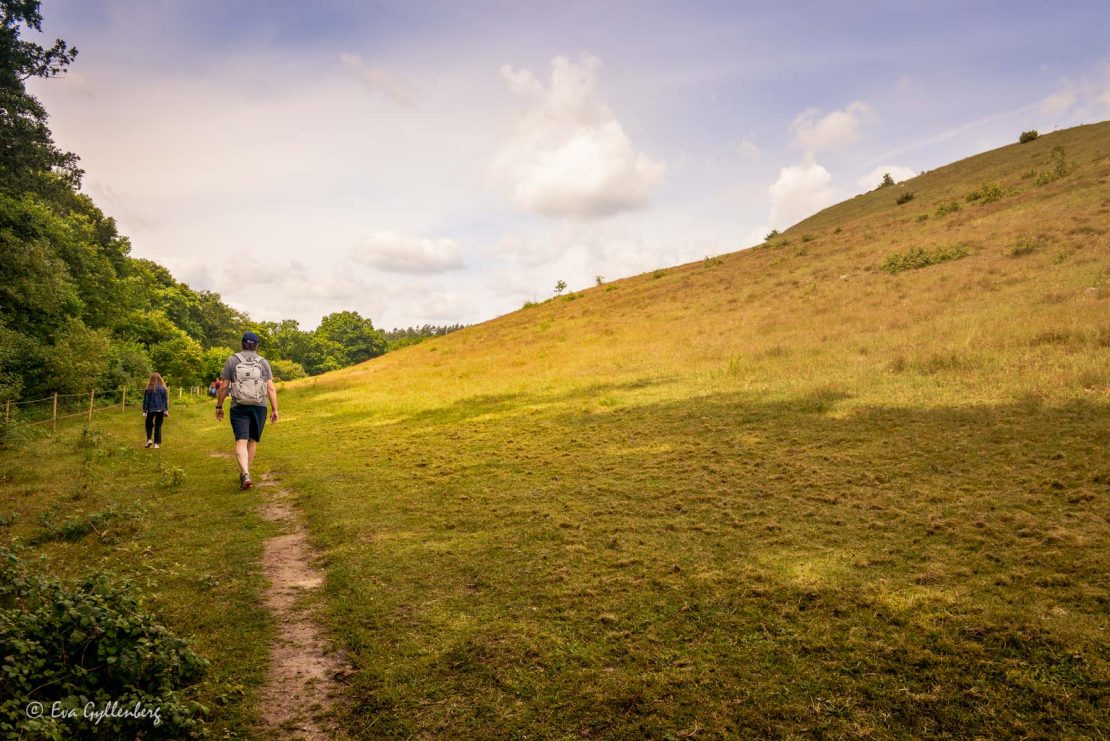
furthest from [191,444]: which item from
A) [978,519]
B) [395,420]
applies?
[978,519]

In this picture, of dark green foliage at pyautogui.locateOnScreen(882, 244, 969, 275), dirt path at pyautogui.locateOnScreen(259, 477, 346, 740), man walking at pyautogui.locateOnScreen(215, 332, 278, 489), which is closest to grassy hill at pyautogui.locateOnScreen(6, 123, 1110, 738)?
dirt path at pyautogui.locateOnScreen(259, 477, 346, 740)

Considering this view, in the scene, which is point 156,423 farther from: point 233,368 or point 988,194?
point 988,194

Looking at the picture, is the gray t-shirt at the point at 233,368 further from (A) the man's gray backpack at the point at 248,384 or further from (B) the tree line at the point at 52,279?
(B) the tree line at the point at 52,279

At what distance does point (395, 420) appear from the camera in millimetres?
20234

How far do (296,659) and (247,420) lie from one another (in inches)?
287

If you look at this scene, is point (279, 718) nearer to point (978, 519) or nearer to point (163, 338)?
point (978, 519)

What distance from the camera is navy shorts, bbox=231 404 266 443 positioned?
10.8 m

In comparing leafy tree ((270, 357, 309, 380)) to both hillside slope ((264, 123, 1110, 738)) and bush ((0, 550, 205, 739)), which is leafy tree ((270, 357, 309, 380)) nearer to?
hillside slope ((264, 123, 1110, 738))

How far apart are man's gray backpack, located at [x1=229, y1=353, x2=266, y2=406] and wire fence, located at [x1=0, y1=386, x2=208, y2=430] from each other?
31.8ft

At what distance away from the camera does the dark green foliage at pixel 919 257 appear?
26156 mm

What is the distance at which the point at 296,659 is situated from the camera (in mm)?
4941

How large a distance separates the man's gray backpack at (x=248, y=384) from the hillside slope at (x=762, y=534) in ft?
7.30

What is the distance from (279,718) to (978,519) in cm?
791

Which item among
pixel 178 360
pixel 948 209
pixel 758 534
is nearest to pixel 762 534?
pixel 758 534
